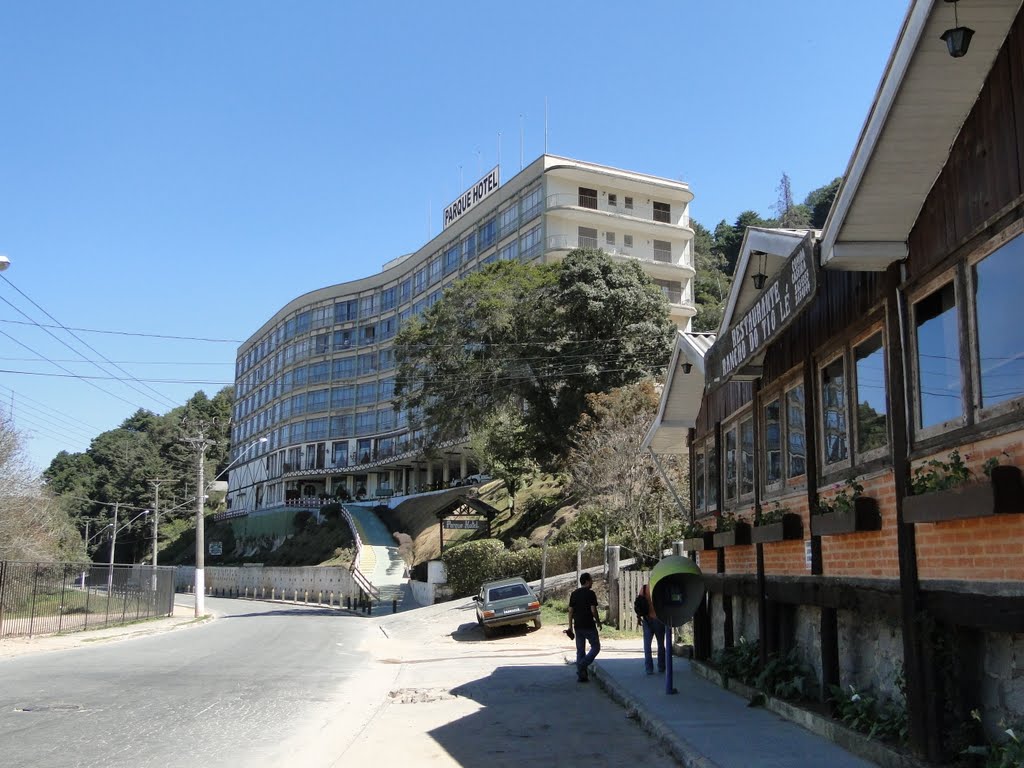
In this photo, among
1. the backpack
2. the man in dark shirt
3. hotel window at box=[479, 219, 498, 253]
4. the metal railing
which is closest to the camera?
the backpack

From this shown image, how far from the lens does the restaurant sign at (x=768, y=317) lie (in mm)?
8020

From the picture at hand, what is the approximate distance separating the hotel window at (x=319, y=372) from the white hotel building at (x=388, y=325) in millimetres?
132

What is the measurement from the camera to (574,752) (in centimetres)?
A: 941

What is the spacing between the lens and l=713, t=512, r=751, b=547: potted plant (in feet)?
40.4

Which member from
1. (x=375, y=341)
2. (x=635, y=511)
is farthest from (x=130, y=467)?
(x=635, y=511)

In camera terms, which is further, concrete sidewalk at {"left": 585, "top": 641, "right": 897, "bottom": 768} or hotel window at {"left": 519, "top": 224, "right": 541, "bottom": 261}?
hotel window at {"left": 519, "top": 224, "right": 541, "bottom": 261}

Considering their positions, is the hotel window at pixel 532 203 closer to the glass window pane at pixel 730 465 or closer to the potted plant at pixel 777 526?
the glass window pane at pixel 730 465

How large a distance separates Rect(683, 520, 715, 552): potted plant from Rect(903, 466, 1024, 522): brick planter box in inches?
296

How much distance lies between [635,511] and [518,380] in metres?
18.7

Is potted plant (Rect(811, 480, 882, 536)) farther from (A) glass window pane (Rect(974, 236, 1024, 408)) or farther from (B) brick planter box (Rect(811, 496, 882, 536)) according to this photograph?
(A) glass window pane (Rect(974, 236, 1024, 408))

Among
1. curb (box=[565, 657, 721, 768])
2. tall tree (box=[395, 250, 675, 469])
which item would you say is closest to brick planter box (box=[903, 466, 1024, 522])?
curb (box=[565, 657, 721, 768])

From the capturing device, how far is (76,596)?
34312mm

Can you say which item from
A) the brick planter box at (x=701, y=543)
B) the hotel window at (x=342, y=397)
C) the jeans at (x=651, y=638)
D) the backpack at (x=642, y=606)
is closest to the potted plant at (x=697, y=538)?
the brick planter box at (x=701, y=543)

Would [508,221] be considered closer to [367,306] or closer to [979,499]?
[367,306]
